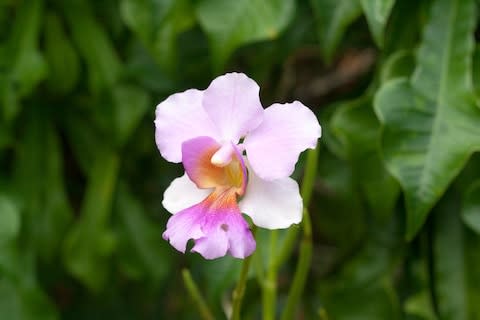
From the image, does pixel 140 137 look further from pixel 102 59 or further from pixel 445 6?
→ pixel 445 6

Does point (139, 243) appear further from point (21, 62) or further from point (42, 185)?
point (21, 62)

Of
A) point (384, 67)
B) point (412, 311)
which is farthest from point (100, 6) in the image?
point (412, 311)

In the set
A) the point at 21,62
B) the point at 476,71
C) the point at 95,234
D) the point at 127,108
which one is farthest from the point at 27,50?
the point at 476,71

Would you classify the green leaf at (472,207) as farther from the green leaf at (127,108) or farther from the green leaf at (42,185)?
the green leaf at (42,185)

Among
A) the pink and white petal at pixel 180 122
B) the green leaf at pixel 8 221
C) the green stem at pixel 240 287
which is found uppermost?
the pink and white petal at pixel 180 122

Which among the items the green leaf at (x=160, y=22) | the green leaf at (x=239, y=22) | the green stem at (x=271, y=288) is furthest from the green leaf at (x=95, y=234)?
the green stem at (x=271, y=288)

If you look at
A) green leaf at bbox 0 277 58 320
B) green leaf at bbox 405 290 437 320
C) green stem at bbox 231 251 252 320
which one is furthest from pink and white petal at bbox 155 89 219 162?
green leaf at bbox 0 277 58 320
